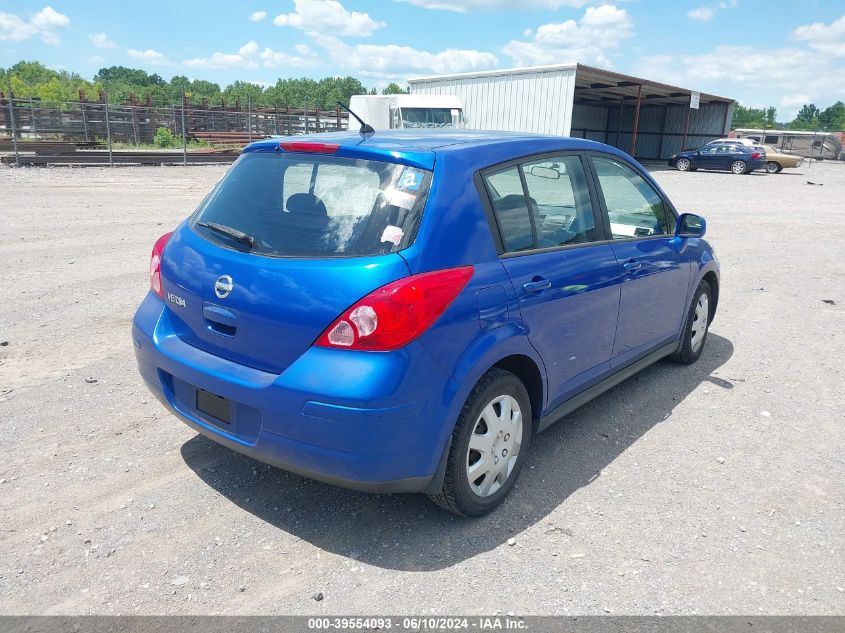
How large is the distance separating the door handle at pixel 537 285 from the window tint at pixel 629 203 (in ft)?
3.05

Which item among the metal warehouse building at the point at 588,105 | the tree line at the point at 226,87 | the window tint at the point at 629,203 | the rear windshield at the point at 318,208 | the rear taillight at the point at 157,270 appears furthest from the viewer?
the tree line at the point at 226,87

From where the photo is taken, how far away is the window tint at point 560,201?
3.49 m

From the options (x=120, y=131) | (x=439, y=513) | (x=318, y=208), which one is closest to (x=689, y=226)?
(x=439, y=513)

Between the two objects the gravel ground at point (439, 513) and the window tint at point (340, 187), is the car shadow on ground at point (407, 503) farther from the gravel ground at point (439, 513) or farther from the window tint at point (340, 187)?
the window tint at point (340, 187)

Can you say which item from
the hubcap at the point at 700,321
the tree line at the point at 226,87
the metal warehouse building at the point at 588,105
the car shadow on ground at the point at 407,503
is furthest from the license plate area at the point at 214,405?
the tree line at the point at 226,87

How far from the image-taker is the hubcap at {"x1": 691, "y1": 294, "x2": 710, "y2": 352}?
5316 mm

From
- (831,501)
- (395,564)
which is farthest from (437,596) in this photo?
(831,501)

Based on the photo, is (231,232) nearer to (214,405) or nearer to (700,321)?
(214,405)

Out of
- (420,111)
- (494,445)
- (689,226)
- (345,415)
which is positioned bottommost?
(494,445)

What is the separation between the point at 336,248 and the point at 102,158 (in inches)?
971

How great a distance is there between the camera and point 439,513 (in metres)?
3.28

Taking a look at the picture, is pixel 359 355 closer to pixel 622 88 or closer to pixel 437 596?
pixel 437 596

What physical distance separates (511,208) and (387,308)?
1045 mm

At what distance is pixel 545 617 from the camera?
102 inches
